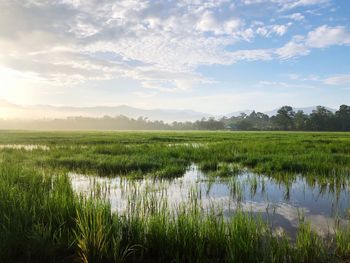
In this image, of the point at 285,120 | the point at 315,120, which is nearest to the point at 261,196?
the point at 315,120

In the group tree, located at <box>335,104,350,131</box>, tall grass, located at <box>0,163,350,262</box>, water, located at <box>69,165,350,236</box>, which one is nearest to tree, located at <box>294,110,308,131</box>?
tree, located at <box>335,104,350,131</box>

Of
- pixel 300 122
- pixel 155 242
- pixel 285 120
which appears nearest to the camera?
pixel 155 242

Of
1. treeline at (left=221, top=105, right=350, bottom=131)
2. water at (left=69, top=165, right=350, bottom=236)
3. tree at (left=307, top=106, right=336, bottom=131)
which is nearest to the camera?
water at (left=69, top=165, right=350, bottom=236)

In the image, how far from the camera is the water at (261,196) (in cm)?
728

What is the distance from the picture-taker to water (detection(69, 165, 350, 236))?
7.28 m

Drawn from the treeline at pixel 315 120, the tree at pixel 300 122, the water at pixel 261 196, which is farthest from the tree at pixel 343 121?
the water at pixel 261 196

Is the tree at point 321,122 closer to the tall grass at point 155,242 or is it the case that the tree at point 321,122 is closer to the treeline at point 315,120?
the treeline at point 315,120

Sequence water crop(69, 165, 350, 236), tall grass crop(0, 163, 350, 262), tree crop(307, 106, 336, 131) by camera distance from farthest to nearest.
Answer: tree crop(307, 106, 336, 131), water crop(69, 165, 350, 236), tall grass crop(0, 163, 350, 262)

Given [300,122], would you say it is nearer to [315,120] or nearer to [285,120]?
[315,120]

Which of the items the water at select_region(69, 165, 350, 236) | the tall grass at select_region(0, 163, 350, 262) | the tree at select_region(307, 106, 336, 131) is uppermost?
the tree at select_region(307, 106, 336, 131)

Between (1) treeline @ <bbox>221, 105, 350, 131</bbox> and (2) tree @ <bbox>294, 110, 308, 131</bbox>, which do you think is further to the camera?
(2) tree @ <bbox>294, 110, 308, 131</bbox>

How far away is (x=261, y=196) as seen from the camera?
9750mm

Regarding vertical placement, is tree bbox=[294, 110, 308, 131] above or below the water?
above

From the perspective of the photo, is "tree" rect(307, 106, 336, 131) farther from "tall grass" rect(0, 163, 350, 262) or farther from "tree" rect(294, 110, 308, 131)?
"tall grass" rect(0, 163, 350, 262)
